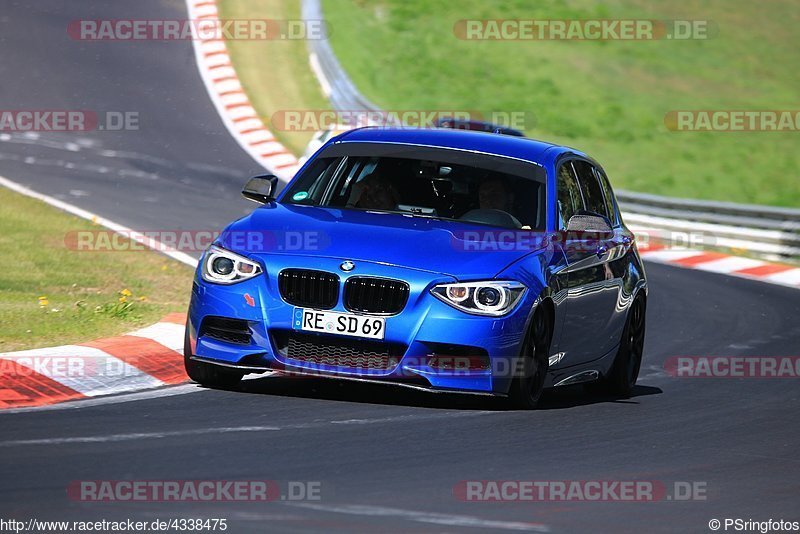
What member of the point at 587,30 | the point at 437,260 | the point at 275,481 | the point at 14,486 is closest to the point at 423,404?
the point at 437,260

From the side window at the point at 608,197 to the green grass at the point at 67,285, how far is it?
10.9 feet

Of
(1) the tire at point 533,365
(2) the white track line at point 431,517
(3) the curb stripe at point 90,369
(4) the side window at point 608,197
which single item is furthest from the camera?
(4) the side window at point 608,197

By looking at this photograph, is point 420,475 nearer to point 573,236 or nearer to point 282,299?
point 282,299

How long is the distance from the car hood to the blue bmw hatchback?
1 centimetres

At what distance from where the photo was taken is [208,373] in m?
9.08

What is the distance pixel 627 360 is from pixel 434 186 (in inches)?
81.4

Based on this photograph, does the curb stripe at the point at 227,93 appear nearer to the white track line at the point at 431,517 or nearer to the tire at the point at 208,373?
the tire at the point at 208,373

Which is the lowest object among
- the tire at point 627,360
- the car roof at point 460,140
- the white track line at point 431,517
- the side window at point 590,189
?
the tire at point 627,360

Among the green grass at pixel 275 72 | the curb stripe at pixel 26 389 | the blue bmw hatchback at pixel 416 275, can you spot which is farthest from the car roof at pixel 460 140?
the green grass at pixel 275 72

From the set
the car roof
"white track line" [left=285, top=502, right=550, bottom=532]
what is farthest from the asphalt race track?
the car roof

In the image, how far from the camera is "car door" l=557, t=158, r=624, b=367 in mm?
9633

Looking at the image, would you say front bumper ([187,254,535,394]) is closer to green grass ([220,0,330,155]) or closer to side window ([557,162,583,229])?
side window ([557,162,583,229])

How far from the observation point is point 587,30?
41938mm

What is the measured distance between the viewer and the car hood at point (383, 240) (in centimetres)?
861
